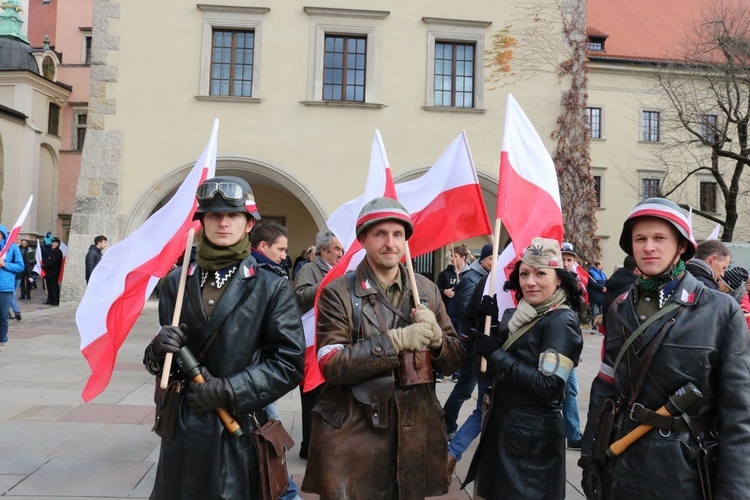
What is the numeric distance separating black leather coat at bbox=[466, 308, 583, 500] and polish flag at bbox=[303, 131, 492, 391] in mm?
1302

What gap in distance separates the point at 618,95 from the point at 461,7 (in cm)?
1617

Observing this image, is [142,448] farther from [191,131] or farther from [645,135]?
[645,135]

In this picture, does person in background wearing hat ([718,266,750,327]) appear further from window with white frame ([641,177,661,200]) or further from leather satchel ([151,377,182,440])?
window with white frame ([641,177,661,200])

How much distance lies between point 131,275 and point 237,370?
4.92 feet

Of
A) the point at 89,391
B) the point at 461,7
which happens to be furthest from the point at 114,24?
the point at 89,391

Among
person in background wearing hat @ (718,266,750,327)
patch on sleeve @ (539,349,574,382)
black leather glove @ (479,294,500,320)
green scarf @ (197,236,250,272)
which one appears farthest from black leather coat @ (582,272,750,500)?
person in background wearing hat @ (718,266,750,327)

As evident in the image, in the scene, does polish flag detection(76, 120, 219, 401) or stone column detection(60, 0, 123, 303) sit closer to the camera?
polish flag detection(76, 120, 219, 401)

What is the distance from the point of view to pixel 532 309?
10.8ft

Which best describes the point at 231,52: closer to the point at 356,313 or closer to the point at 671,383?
the point at 356,313

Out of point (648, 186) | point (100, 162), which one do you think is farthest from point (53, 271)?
point (648, 186)

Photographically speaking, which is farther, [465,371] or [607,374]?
[465,371]

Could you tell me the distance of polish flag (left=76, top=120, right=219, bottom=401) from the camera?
3.68m

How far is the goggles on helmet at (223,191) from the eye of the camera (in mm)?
2672

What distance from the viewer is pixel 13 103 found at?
101 feet
